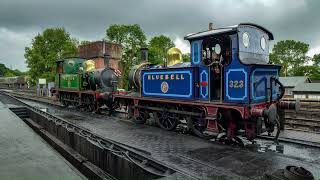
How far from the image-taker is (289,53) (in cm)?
8450

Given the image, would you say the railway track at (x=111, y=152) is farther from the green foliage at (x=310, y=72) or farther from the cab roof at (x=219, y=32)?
the green foliage at (x=310, y=72)

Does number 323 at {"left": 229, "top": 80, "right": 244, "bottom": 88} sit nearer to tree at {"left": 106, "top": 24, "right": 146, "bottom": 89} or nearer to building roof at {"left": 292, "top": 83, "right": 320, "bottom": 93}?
building roof at {"left": 292, "top": 83, "right": 320, "bottom": 93}

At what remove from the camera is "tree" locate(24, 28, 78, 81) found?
49.9 meters

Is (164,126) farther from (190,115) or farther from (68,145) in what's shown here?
(68,145)

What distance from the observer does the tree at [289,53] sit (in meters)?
83.2

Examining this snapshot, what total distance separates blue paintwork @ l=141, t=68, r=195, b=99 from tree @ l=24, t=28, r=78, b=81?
37.9 m

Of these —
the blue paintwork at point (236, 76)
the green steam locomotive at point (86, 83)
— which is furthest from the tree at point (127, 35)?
the blue paintwork at point (236, 76)

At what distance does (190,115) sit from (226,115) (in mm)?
1533

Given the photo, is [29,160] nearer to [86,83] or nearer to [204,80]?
[204,80]

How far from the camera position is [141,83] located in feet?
44.7

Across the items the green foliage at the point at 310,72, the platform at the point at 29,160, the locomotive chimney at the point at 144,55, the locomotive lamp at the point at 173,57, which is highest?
the green foliage at the point at 310,72

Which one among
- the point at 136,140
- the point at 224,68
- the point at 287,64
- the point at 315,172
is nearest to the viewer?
the point at 315,172

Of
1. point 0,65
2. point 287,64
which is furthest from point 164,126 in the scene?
point 0,65

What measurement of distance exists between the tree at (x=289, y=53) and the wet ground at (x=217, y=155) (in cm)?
7842
